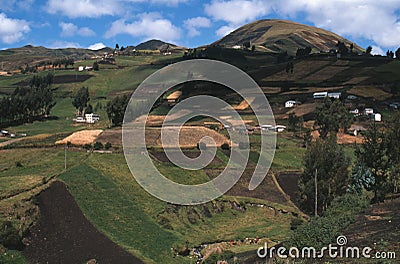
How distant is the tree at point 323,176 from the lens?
175ft

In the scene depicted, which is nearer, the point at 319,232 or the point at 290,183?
the point at 319,232

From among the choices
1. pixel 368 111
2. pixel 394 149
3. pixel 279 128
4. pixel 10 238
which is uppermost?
pixel 368 111

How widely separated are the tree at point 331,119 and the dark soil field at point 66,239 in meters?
64.6

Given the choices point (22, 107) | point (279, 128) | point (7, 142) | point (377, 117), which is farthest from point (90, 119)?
point (377, 117)

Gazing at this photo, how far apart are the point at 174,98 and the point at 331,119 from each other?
71.1 meters

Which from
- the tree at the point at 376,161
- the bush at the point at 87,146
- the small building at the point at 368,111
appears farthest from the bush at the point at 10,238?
the small building at the point at 368,111

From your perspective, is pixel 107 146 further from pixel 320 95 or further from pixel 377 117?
pixel 320 95

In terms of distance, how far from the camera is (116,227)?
147ft

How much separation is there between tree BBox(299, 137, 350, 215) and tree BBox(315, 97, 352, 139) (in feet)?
136

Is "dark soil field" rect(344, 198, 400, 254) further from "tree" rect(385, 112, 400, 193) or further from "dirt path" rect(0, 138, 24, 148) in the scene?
"dirt path" rect(0, 138, 24, 148)

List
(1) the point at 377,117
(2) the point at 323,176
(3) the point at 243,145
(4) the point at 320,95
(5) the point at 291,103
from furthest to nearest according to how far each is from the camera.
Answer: (4) the point at 320,95, (5) the point at 291,103, (1) the point at 377,117, (3) the point at 243,145, (2) the point at 323,176

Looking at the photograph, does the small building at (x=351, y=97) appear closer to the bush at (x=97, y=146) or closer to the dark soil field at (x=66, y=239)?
the bush at (x=97, y=146)

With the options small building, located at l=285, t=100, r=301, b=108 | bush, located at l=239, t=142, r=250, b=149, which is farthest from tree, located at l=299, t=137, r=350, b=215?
small building, located at l=285, t=100, r=301, b=108

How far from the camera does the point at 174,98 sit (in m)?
158
